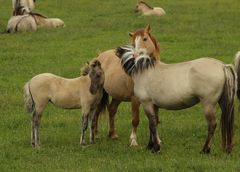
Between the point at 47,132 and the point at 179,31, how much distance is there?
12622 mm

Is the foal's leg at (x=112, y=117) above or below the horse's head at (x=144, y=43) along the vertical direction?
below

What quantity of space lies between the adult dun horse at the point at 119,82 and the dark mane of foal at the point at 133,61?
186 millimetres

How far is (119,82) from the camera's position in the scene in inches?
446

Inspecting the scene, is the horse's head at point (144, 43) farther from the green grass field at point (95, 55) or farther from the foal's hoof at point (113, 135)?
the foal's hoof at point (113, 135)

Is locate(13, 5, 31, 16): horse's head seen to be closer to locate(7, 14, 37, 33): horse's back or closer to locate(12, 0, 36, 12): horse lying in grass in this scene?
locate(12, 0, 36, 12): horse lying in grass

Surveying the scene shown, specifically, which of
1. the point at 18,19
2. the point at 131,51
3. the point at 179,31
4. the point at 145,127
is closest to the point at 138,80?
the point at 131,51

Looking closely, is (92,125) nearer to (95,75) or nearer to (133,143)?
(133,143)

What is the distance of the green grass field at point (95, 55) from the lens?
979 centimetres

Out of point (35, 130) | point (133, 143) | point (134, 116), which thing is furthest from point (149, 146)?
point (35, 130)

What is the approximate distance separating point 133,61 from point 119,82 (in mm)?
763

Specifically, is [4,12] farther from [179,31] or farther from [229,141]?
[229,141]

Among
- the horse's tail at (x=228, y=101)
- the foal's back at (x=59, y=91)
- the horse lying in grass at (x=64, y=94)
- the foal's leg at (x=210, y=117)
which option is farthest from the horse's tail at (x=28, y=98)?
the horse's tail at (x=228, y=101)

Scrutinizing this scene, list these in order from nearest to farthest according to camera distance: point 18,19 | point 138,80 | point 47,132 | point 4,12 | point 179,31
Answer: point 138,80 → point 47,132 → point 179,31 → point 18,19 → point 4,12

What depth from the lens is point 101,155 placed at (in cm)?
1024
